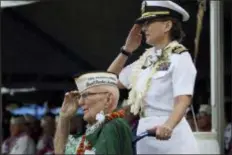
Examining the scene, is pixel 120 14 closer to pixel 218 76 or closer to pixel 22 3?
pixel 22 3

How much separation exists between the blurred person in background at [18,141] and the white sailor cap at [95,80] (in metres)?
6.34

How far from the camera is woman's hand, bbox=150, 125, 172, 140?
370cm

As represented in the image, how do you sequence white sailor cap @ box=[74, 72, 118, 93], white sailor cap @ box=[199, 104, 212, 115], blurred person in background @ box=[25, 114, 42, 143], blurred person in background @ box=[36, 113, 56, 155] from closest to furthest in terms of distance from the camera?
white sailor cap @ box=[74, 72, 118, 93] < white sailor cap @ box=[199, 104, 212, 115] < blurred person in background @ box=[36, 113, 56, 155] < blurred person in background @ box=[25, 114, 42, 143]

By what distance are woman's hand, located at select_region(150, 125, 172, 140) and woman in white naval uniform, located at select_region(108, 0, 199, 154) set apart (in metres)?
0.26

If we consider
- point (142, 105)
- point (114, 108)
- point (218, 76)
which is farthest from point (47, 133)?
point (114, 108)

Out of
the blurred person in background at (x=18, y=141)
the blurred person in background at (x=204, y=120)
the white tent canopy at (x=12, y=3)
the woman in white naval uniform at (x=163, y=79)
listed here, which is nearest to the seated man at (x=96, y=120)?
the woman in white naval uniform at (x=163, y=79)

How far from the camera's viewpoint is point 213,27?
22.5ft

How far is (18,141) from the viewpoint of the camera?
995 centimetres

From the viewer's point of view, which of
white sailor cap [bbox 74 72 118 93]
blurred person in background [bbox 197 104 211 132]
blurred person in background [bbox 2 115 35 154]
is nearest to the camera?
white sailor cap [bbox 74 72 118 93]

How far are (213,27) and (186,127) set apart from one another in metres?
2.84

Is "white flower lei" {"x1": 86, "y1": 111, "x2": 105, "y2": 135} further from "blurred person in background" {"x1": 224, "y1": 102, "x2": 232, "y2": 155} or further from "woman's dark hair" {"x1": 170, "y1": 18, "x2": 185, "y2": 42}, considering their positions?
"blurred person in background" {"x1": 224, "y1": 102, "x2": 232, "y2": 155}

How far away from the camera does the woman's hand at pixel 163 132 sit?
3.70m

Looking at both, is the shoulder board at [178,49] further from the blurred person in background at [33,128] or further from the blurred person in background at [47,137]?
the blurred person in background at [33,128]

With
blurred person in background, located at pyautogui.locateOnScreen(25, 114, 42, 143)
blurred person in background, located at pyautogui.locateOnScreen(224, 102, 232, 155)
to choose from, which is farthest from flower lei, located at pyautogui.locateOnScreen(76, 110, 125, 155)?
blurred person in background, located at pyautogui.locateOnScreen(25, 114, 42, 143)
